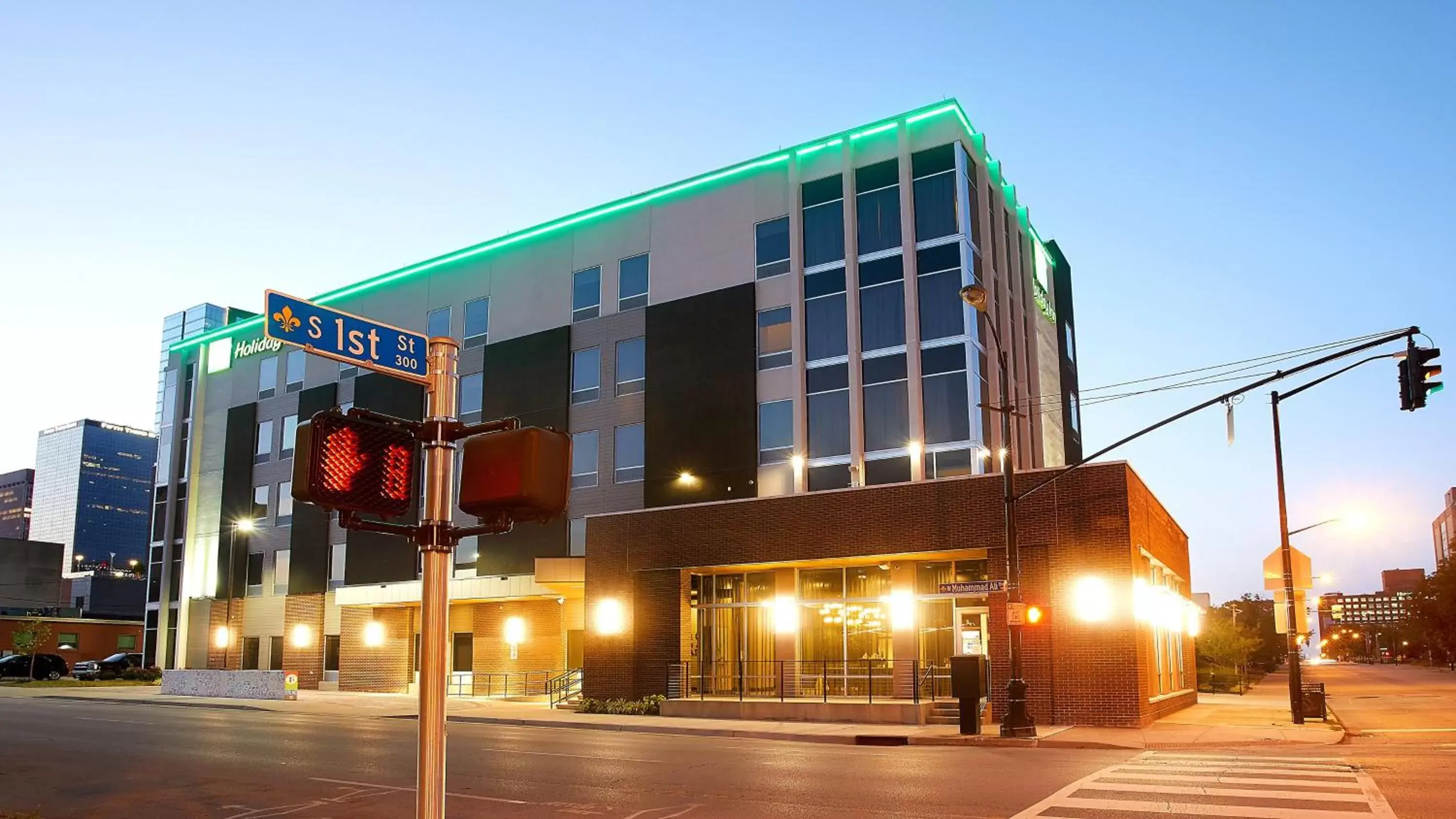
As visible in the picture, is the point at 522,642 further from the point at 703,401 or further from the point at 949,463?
the point at 949,463

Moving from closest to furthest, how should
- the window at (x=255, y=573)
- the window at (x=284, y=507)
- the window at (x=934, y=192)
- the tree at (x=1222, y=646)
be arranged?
the window at (x=934, y=192)
the tree at (x=1222, y=646)
the window at (x=284, y=507)
the window at (x=255, y=573)

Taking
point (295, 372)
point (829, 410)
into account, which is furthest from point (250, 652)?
point (829, 410)

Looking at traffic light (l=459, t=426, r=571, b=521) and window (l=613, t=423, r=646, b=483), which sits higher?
window (l=613, t=423, r=646, b=483)

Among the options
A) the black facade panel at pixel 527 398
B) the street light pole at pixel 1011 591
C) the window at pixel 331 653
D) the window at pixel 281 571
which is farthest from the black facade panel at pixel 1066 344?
the window at pixel 281 571

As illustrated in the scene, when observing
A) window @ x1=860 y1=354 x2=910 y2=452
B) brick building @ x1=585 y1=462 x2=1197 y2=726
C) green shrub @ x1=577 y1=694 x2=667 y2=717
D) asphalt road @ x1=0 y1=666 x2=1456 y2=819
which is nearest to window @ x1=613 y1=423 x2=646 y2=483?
brick building @ x1=585 y1=462 x2=1197 y2=726

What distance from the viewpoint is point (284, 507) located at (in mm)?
55656

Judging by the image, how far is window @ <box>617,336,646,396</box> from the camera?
42469 millimetres

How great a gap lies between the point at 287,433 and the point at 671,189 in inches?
986

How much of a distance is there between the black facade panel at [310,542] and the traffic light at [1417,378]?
4333 cm

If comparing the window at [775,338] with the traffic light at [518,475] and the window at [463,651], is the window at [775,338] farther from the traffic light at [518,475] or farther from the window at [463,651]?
→ the traffic light at [518,475]

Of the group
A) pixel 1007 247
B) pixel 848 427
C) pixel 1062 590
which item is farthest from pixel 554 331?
pixel 1062 590

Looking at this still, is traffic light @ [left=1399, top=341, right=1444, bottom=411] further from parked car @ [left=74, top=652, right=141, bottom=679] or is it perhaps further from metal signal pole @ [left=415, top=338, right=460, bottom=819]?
parked car @ [left=74, top=652, right=141, bottom=679]

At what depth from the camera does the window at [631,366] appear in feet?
139

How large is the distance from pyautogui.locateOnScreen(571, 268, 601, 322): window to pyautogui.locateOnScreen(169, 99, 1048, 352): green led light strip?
2.15 meters
